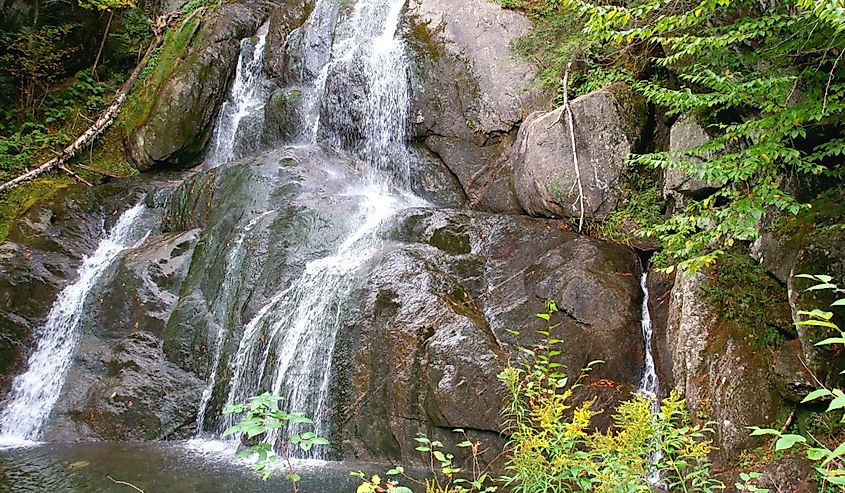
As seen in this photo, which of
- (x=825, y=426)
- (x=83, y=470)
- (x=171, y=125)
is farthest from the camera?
(x=171, y=125)

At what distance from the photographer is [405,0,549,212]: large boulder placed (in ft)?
32.0

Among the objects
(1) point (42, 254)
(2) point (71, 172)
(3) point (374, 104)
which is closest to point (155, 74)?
(2) point (71, 172)

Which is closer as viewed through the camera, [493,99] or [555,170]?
[555,170]

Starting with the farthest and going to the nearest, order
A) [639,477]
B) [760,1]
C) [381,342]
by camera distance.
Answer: [381,342]
[760,1]
[639,477]

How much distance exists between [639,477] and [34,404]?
904 centimetres

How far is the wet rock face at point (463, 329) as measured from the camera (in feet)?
21.2

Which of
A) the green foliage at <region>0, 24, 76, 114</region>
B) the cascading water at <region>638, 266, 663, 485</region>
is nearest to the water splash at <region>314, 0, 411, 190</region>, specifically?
the cascading water at <region>638, 266, 663, 485</region>

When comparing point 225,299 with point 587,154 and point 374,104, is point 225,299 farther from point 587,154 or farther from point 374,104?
point 587,154

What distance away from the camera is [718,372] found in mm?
5215

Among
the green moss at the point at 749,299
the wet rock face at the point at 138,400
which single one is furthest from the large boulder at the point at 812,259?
the wet rock face at the point at 138,400

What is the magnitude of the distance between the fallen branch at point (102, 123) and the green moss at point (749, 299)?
510 inches

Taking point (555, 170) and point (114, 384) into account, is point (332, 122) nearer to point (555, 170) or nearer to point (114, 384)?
point (555, 170)

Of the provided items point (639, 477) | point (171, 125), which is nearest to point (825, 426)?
point (639, 477)

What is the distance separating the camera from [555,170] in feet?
26.3
